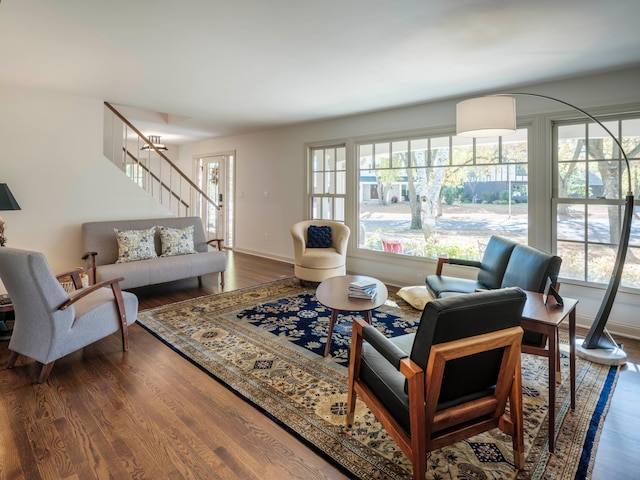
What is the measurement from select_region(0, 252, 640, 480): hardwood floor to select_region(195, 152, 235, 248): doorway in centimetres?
513

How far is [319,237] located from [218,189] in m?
3.93

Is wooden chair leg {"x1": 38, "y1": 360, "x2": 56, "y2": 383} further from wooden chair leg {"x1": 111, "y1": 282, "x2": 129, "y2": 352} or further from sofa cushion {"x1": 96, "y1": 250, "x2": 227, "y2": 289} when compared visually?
sofa cushion {"x1": 96, "y1": 250, "x2": 227, "y2": 289}

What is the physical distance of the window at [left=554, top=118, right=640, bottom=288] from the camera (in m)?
3.43

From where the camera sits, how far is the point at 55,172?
4.48m

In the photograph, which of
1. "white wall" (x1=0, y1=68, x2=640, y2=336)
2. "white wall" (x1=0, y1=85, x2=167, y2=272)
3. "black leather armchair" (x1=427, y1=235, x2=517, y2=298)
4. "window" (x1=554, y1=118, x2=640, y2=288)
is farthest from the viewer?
"white wall" (x1=0, y1=85, x2=167, y2=272)

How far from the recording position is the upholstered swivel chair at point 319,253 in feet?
15.4

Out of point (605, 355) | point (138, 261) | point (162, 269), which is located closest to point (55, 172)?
point (138, 261)

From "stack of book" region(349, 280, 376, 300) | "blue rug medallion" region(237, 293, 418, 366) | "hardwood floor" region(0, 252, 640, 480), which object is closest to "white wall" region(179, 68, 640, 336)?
"blue rug medallion" region(237, 293, 418, 366)

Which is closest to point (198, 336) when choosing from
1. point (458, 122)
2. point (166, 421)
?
point (166, 421)

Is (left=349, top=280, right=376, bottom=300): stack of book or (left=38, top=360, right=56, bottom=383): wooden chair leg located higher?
(left=349, top=280, right=376, bottom=300): stack of book

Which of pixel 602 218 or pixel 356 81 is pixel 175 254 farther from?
pixel 602 218

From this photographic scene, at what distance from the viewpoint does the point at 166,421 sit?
202 centimetres

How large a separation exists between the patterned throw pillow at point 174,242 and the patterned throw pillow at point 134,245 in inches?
6.0

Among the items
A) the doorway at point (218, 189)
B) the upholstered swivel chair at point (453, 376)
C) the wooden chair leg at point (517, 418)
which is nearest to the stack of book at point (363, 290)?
the upholstered swivel chair at point (453, 376)
